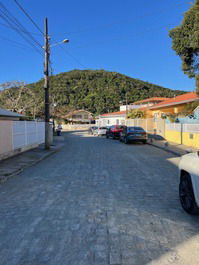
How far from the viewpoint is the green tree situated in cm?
1154

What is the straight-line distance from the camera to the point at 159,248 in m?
2.98

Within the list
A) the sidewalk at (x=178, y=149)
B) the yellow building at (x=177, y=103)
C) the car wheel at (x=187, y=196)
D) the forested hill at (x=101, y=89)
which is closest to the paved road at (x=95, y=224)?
the car wheel at (x=187, y=196)

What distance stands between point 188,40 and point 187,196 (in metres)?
11.1

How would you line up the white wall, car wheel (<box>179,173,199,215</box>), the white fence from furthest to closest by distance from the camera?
the white wall < the white fence < car wheel (<box>179,173,199,215</box>)

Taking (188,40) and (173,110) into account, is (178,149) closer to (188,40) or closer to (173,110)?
(188,40)

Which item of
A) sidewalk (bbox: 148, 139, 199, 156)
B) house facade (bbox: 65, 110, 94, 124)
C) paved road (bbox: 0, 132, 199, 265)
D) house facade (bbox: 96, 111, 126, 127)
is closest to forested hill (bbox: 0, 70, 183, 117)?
house facade (bbox: 65, 110, 94, 124)

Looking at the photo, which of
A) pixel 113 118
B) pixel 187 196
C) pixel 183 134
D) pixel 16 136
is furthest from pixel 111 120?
pixel 187 196

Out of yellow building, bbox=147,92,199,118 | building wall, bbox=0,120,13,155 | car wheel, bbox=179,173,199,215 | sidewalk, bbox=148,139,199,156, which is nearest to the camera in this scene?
car wheel, bbox=179,173,199,215

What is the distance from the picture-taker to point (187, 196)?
13.5 ft

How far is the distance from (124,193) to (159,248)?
2.41 metres

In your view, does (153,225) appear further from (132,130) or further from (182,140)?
(132,130)

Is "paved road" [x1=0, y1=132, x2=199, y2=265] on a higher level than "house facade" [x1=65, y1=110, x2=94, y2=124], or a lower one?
lower

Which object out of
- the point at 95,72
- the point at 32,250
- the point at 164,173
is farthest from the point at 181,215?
the point at 95,72

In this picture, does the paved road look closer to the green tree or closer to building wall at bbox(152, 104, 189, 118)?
the green tree
